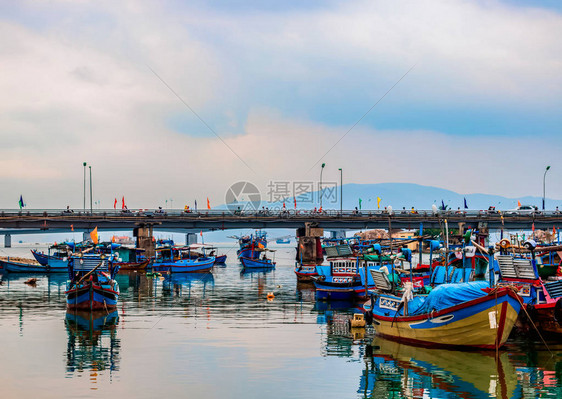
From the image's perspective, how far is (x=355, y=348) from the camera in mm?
35031

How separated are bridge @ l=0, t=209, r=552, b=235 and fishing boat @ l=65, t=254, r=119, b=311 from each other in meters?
58.4

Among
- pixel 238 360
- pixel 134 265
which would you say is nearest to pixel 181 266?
pixel 134 265

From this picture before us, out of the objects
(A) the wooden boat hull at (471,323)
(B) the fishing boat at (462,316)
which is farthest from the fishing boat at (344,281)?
(A) the wooden boat hull at (471,323)

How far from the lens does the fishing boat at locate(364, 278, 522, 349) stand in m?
30.3

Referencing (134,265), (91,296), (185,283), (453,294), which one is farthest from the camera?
(134,265)

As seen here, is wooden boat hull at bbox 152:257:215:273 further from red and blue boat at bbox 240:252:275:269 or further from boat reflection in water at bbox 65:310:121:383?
boat reflection in water at bbox 65:310:121:383

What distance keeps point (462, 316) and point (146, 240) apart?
283 ft

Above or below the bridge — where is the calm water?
Result: below

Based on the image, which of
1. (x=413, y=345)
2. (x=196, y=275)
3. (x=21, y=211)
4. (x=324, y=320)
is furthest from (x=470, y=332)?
(x=21, y=211)

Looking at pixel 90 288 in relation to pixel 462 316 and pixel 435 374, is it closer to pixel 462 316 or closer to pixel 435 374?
pixel 462 316

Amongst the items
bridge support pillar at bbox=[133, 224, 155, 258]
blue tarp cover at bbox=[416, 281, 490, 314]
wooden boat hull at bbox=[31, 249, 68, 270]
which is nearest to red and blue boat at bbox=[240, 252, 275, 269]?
bridge support pillar at bbox=[133, 224, 155, 258]

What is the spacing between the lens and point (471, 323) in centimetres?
3112

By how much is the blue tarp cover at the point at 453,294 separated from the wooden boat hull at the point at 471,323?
38cm

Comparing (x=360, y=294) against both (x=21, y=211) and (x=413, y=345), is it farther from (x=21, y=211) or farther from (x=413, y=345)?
(x=21, y=211)
